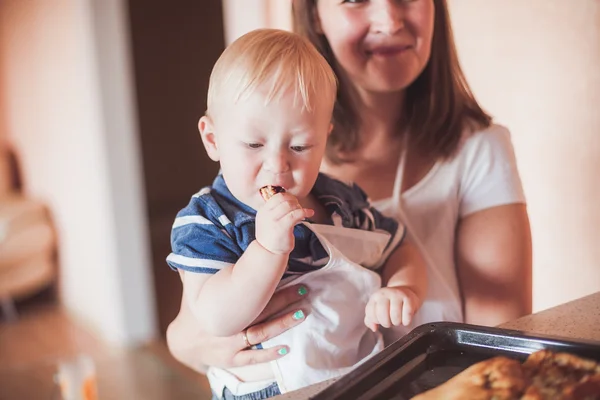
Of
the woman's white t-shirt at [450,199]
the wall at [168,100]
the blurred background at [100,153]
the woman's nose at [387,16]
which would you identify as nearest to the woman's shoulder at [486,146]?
the woman's white t-shirt at [450,199]

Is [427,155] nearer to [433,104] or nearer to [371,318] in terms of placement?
[433,104]

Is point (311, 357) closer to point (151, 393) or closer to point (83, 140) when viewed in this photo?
point (151, 393)

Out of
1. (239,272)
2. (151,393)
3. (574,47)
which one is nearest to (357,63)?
(574,47)

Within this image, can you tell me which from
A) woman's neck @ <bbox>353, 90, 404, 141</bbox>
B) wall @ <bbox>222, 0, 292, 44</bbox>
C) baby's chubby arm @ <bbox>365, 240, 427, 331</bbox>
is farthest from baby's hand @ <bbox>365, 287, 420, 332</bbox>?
wall @ <bbox>222, 0, 292, 44</bbox>

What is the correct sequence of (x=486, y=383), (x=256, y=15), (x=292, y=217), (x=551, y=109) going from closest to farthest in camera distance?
(x=486, y=383)
(x=292, y=217)
(x=551, y=109)
(x=256, y=15)

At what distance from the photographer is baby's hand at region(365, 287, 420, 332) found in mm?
777

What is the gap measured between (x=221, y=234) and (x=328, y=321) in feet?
0.60

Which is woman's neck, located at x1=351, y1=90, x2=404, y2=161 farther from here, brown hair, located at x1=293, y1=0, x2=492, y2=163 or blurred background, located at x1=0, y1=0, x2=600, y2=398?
blurred background, located at x1=0, y1=0, x2=600, y2=398

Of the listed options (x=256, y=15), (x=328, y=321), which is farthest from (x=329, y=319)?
(x=256, y=15)

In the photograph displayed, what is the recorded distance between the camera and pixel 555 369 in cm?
62

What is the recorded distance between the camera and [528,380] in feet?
1.98

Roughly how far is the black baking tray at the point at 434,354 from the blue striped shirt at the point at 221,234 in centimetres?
21

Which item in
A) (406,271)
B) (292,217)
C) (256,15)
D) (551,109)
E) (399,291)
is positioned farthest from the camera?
(256,15)

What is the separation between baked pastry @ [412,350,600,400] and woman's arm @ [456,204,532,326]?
418mm
